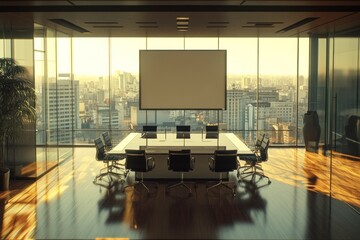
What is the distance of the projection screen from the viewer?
1130 centimetres

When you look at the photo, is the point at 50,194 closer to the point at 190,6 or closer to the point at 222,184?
the point at 222,184

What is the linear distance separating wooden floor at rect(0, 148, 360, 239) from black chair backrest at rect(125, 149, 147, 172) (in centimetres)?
51

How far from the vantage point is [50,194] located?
816 centimetres

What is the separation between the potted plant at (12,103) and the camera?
8.31m

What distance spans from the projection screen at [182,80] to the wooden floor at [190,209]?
96.2 inches

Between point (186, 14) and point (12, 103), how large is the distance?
12.3 feet

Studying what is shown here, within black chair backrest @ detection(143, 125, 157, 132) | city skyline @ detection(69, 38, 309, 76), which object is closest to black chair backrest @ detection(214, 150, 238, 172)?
black chair backrest @ detection(143, 125, 157, 132)

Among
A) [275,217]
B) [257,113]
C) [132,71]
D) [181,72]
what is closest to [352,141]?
[275,217]

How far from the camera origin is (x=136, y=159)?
8219mm

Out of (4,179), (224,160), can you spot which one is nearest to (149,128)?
(224,160)

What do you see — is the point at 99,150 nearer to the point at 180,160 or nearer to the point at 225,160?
the point at 180,160

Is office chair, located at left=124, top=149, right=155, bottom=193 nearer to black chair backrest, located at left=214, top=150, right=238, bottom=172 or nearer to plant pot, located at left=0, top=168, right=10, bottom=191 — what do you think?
black chair backrest, located at left=214, top=150, right=238, bottom=172

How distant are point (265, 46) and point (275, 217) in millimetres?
7420

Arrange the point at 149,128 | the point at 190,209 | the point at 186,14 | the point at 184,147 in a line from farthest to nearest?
the point at 149,128
the point at 184,147
the point at 186,14
the point at 190,209
